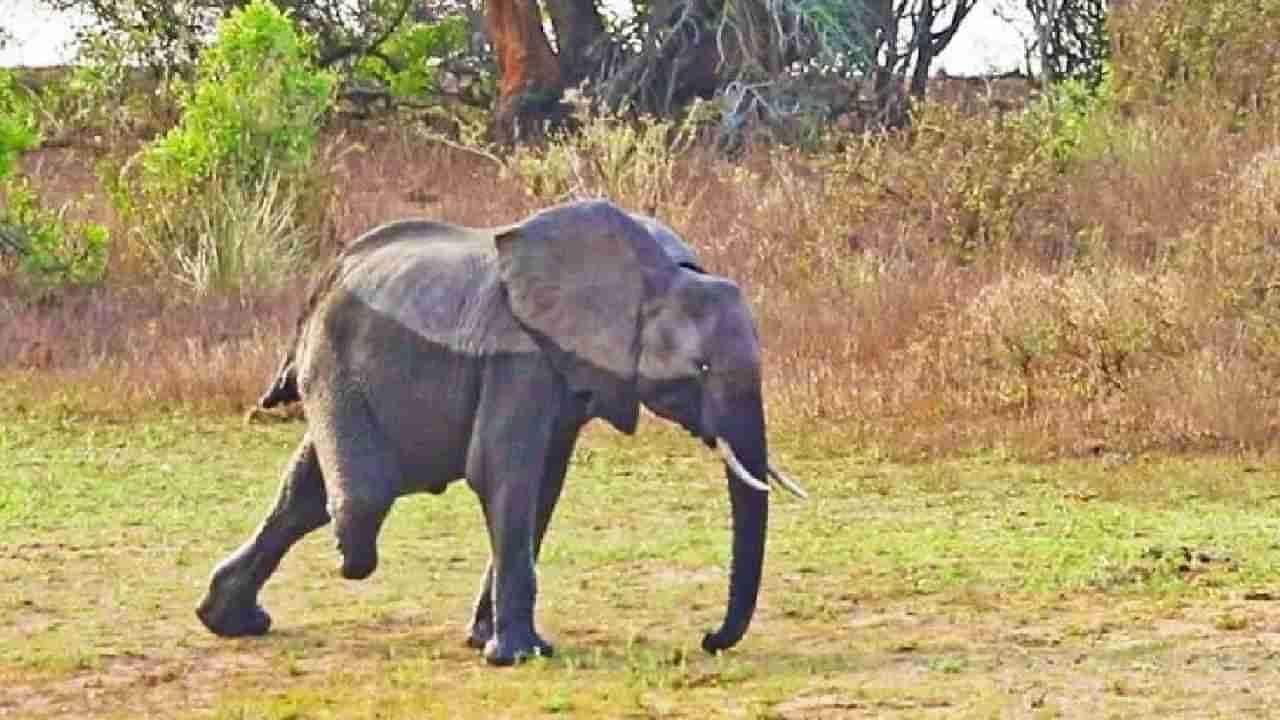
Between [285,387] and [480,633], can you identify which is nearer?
[480,633]

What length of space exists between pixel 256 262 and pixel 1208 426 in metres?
7.72

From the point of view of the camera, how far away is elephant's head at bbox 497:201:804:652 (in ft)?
25.9

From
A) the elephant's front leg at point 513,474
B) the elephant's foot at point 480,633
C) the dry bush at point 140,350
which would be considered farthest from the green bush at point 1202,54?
the elephant's front leg at point 513,474

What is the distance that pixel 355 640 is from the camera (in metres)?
8.70

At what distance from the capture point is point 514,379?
8.20m

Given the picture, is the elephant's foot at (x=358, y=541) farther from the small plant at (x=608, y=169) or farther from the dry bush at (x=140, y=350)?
the small plant at (x=608, y=169)

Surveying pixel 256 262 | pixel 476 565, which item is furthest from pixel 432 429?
pixel 256 262

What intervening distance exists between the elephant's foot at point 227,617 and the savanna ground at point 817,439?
0.12 m

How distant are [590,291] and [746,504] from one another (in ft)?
2.63

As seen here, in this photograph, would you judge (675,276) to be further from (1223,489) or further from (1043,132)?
(1043,132)

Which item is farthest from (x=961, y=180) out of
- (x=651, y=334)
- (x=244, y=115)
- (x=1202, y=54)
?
(x=651, y=334)

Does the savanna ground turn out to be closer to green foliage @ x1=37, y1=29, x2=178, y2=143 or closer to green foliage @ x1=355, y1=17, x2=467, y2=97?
green foliage @ x1=37, y1=29, x2=178, y2=143

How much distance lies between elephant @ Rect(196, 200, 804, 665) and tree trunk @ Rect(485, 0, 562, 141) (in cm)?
1771

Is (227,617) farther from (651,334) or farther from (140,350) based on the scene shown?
(140,350)
